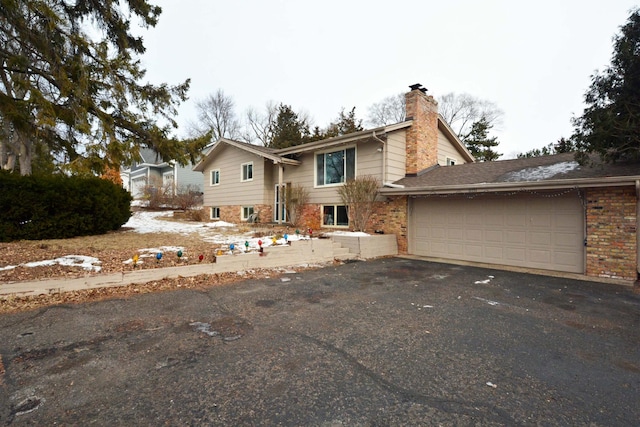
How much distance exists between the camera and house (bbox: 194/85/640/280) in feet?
22.7

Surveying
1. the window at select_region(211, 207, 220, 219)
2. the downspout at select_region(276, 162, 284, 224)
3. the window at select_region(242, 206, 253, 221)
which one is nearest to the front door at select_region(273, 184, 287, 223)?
the downspout at select_region(276, 162, 284, 224)

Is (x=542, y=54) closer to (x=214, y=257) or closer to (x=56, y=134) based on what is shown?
(x=214, y=257)

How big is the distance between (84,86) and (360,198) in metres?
8.15

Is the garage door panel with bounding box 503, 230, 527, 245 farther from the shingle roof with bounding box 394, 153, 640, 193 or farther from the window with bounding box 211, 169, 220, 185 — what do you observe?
the window with bounding box 211, 169, 220, 185

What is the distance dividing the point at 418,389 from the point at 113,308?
4458 mm

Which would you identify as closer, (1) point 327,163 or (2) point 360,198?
(2) point 360,198

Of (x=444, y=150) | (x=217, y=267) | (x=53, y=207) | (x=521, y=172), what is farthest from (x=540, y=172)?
(x=53, y=207)

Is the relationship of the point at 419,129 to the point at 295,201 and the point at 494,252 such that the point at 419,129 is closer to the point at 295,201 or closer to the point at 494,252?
the point at 494,252

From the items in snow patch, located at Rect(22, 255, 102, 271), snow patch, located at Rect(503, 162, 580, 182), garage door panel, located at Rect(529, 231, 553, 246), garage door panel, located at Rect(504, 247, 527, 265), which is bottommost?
garage door panel, located at Rect(504, 247, 527, 265)

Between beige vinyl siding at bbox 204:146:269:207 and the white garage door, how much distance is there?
8022 mm

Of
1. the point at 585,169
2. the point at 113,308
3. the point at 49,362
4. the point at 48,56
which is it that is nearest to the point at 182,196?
the point at 48,56

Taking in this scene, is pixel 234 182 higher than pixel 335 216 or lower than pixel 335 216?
higher

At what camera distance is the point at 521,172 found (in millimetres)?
8984

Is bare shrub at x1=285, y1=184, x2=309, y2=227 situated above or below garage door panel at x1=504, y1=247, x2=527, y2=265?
above
